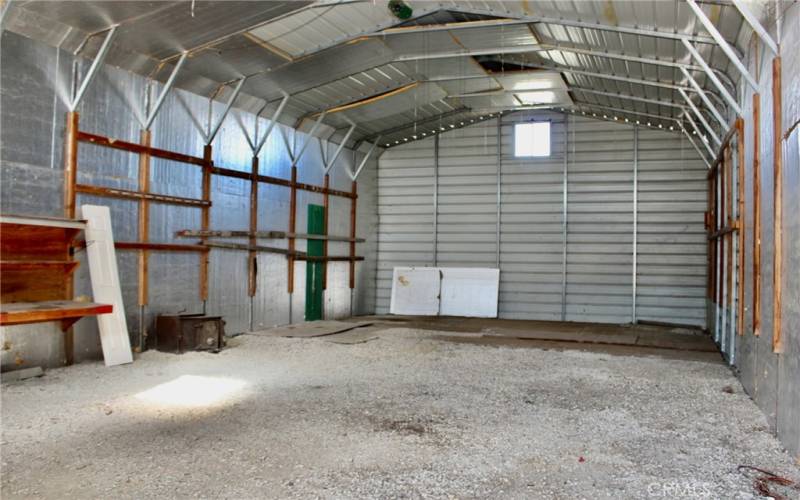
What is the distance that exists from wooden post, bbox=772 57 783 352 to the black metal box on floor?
246 inches

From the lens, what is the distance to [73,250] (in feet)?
21.6

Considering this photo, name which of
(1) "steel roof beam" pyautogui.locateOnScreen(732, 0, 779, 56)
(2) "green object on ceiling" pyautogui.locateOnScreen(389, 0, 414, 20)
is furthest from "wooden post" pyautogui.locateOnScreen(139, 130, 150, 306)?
(1) "steel roof beam" pyautogui.locateOnScreen(732, 0, 779, 56)

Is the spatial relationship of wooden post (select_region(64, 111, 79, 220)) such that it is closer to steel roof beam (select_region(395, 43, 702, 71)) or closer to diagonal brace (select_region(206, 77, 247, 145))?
diagonal brace (select_region(206, 77, 247, 145))

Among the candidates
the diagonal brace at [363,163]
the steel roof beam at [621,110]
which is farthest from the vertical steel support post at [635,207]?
the diagonal brace at [363,163]

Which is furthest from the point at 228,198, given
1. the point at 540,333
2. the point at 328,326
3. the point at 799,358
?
the point at 799,358

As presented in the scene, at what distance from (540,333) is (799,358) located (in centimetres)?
623

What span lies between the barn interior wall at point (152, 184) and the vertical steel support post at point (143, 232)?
0.08m

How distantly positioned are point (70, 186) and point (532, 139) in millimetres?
9410

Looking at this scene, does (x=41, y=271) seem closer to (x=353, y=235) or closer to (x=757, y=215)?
(x=353, y=235)

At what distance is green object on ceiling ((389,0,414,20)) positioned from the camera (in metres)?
6.93

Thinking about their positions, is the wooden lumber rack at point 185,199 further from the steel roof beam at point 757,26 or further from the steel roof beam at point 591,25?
the steel roof beam at point 757,26

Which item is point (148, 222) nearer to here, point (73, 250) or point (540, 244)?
point (73, 250)

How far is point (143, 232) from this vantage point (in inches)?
297

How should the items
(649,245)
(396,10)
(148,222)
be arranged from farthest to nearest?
(649,245)
(148,222)
(396,10)
